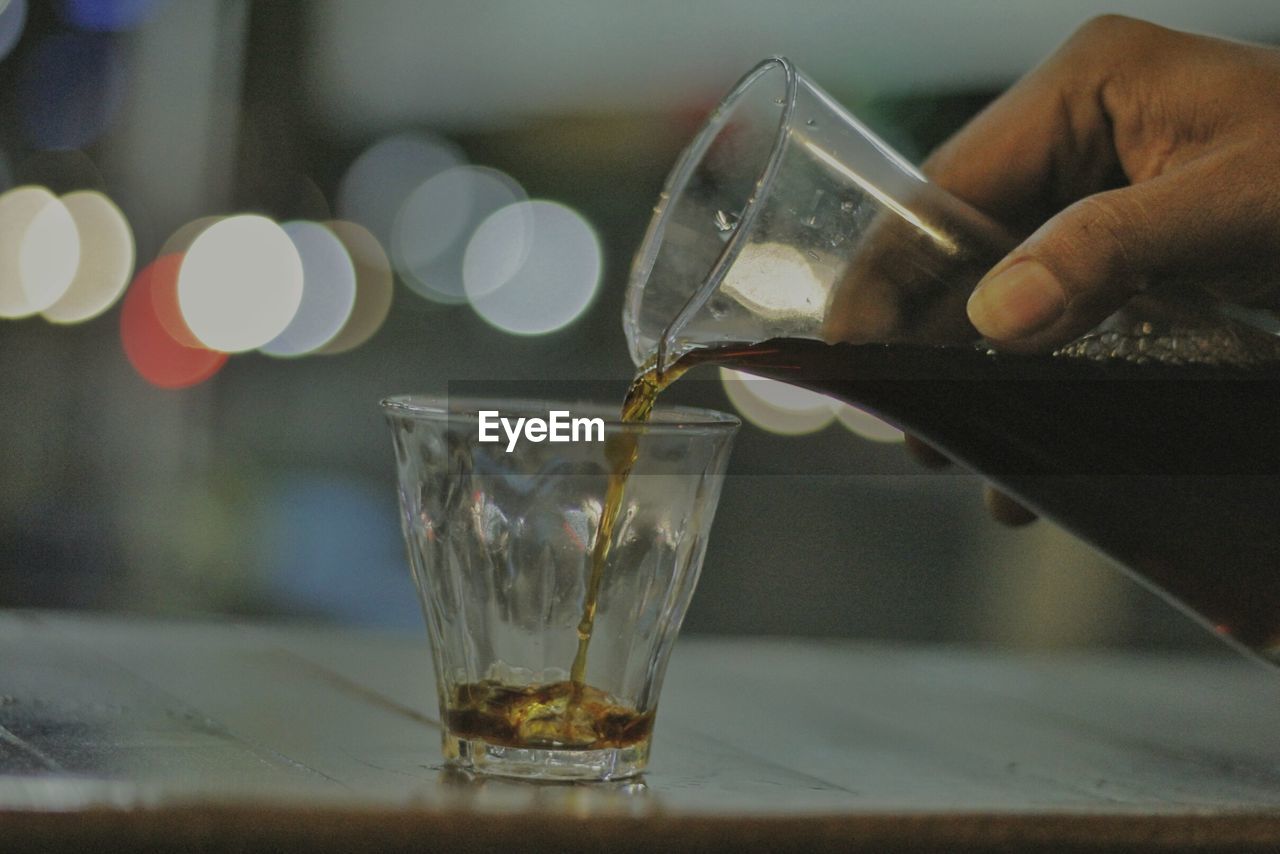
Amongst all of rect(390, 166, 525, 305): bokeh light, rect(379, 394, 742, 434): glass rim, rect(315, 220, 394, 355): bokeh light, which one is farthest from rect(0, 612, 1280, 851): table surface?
rect(390, 166, 525, 305): bokeh light

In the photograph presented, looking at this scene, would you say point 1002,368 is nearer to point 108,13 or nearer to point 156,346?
point 108,13

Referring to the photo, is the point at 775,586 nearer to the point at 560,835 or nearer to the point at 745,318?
the point at 745,318

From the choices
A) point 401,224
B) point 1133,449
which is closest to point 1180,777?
Answer: point 1133,449

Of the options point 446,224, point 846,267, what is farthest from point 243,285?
point 846,267

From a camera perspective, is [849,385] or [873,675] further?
[873,675]

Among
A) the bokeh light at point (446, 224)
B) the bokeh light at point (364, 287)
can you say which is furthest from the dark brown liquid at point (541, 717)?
the bokeh light at point (446, 224)

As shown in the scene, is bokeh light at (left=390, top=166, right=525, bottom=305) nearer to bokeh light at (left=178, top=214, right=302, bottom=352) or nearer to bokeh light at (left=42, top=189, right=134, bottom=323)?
bokeh light at (left=178, top=214, right=302, bottom=352)
